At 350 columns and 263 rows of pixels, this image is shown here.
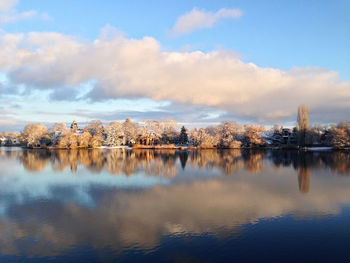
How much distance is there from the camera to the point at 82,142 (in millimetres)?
67750

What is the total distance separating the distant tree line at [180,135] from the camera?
217 ft

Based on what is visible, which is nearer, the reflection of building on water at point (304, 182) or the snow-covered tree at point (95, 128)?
the reflection of building on water at point (304, 182)

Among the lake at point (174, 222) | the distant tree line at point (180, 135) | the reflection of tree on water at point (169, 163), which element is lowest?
the lake at point (174, 222)

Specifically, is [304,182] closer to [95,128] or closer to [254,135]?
[254,135]

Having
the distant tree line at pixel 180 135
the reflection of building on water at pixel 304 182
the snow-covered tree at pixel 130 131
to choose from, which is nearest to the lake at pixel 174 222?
the reflection of building on water at pixel 304 182


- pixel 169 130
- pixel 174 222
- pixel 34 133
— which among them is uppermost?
pixel 169 130

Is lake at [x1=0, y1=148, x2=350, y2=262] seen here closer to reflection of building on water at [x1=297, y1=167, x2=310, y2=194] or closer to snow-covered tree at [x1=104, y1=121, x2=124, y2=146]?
reflection of building on water at [x1=297, y1=167, x2=310, y2=194]

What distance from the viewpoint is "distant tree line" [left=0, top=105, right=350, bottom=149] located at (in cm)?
6619

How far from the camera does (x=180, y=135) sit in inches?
3088

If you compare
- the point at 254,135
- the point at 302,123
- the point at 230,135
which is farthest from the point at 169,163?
the point at 302,123

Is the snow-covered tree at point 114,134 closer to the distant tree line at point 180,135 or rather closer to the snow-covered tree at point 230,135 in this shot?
the distant tree line at point 180,135

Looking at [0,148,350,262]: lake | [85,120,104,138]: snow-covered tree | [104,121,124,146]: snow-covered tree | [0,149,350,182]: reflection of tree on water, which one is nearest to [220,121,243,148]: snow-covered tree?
[0,149,350,182]: reflection of tree on water

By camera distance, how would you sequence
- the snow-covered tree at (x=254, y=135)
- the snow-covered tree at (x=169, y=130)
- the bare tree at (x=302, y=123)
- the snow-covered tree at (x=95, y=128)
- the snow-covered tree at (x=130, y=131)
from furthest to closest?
the snow-covered tree at (x=95, y=128) → the snow-covered tree at (x=169, y=130) → the snow-covered tree at (x=130, y=131) → the snow-covered tree at (x=254, y=135) → the bare tree at (x=302, y=123)

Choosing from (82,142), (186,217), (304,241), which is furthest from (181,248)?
(82,142)
